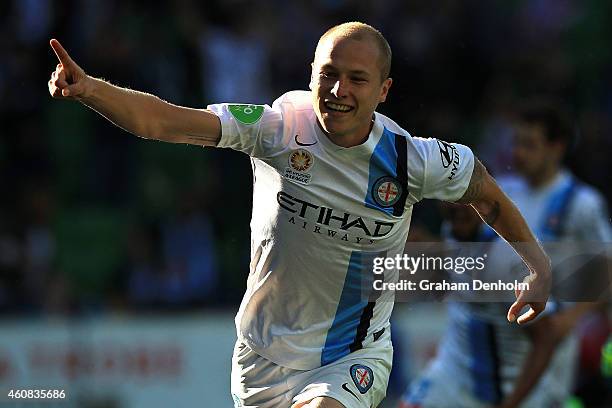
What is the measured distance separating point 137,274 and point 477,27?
460 cm

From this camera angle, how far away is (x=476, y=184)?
6105 millimetres

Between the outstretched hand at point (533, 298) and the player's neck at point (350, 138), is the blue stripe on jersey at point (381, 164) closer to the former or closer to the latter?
the player's neck at point (350, 138)

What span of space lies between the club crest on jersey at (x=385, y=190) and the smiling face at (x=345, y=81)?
1.00ft

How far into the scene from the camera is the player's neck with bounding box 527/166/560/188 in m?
8.85

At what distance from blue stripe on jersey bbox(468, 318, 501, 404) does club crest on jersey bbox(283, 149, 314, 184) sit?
3308 millimetres

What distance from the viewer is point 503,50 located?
13.7 metres

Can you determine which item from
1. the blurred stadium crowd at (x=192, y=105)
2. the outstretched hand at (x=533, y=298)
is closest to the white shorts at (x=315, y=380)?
the outstretched hand at (x=533, y=298)

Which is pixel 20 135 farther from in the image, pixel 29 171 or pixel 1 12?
pixel 1 12

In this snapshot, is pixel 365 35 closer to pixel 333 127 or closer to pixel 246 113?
pixel 333 127

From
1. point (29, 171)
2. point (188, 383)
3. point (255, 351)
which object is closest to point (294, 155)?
point (255, 351)

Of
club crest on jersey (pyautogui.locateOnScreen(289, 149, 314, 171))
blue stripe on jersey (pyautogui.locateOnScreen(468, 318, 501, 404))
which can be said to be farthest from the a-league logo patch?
blue stripe on jersey (pyautogui.locateOnScreen(468, 318, 501, 404))

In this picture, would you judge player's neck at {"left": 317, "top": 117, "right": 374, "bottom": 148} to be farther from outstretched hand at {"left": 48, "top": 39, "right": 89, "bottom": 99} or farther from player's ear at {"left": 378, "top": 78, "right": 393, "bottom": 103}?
outstretched hand at {"left": 48, "top": 39, "right": 89, "bottom": 99}

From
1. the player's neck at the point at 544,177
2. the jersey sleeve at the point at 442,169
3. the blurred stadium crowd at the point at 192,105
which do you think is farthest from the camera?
the blurred stadium crowd at the point at 192,105

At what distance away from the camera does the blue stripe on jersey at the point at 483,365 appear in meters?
8.77
